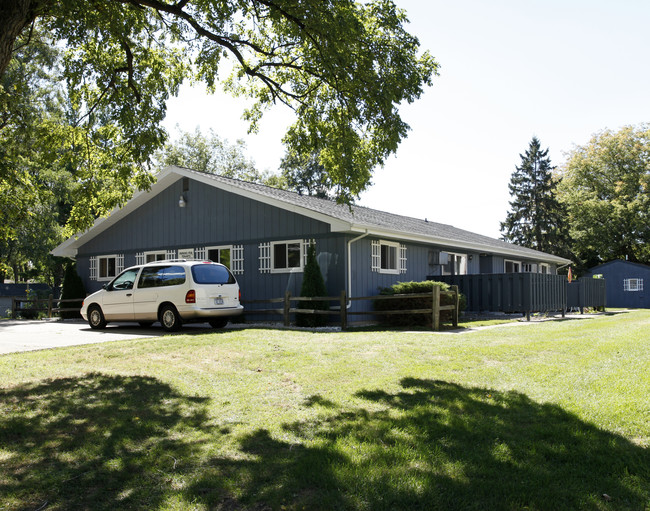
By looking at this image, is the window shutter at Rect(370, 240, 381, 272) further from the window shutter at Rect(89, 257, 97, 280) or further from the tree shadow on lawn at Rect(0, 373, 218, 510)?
the window shutter at Rect(89, 257, 97, 280)

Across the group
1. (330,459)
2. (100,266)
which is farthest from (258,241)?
(330,459)

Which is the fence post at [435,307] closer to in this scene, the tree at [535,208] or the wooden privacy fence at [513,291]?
the wooden privacy fence at [513,291]

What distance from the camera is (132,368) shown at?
25.4 ft

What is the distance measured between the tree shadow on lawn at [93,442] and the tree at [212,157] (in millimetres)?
40418

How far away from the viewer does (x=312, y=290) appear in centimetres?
1517

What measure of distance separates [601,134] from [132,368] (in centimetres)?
5505

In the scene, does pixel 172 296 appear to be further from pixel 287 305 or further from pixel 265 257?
pixel 265 257

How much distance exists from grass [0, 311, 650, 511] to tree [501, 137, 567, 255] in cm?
3945

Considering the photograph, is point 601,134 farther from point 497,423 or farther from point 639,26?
point 497,423

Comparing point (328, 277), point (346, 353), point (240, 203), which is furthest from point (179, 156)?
point (346, 353)

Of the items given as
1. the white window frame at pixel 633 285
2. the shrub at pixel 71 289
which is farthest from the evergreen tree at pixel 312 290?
the white window frame at pixel 633 285

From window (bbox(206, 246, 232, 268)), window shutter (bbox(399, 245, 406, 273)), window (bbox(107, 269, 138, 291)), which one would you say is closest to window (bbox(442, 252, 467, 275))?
window shutter (bbox(399, 245, 406, 273))

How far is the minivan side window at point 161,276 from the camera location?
13211mm

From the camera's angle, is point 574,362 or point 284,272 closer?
point 574,362
